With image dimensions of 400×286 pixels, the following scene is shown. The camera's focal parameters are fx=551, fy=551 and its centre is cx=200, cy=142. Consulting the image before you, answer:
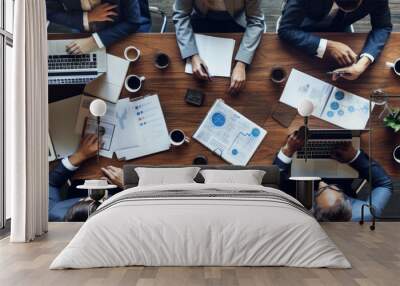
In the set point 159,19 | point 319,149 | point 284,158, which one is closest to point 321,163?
point 319,149

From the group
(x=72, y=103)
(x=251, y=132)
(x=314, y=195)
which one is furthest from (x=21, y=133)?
(x=314, y=195)

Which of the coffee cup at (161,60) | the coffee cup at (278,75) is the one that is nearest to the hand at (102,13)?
the coffee cup at (161,60)

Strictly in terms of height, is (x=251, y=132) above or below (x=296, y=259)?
above

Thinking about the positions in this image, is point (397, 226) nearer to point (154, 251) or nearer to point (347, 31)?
point (347, 31)

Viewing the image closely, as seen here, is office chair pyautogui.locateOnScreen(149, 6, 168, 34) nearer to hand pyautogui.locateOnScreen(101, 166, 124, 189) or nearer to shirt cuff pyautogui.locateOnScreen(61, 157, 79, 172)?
hand pyautogui.locateOnScreen(101, 166, 124, 189)

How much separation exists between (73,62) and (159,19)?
1154 mm

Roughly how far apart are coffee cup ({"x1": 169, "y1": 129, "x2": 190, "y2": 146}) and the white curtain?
5.10 feet

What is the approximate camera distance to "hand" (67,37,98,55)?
6.61m

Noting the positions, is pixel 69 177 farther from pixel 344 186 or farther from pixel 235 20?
pixel 344 186

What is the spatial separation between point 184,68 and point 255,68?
85 centimetres

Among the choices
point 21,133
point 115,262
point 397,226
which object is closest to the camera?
point 115,262

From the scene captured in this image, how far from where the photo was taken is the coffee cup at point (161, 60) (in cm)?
657

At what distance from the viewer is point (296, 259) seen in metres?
3.98

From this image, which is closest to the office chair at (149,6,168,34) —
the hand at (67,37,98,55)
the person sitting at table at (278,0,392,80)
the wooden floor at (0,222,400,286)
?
the hand at (67,37,98,55)
